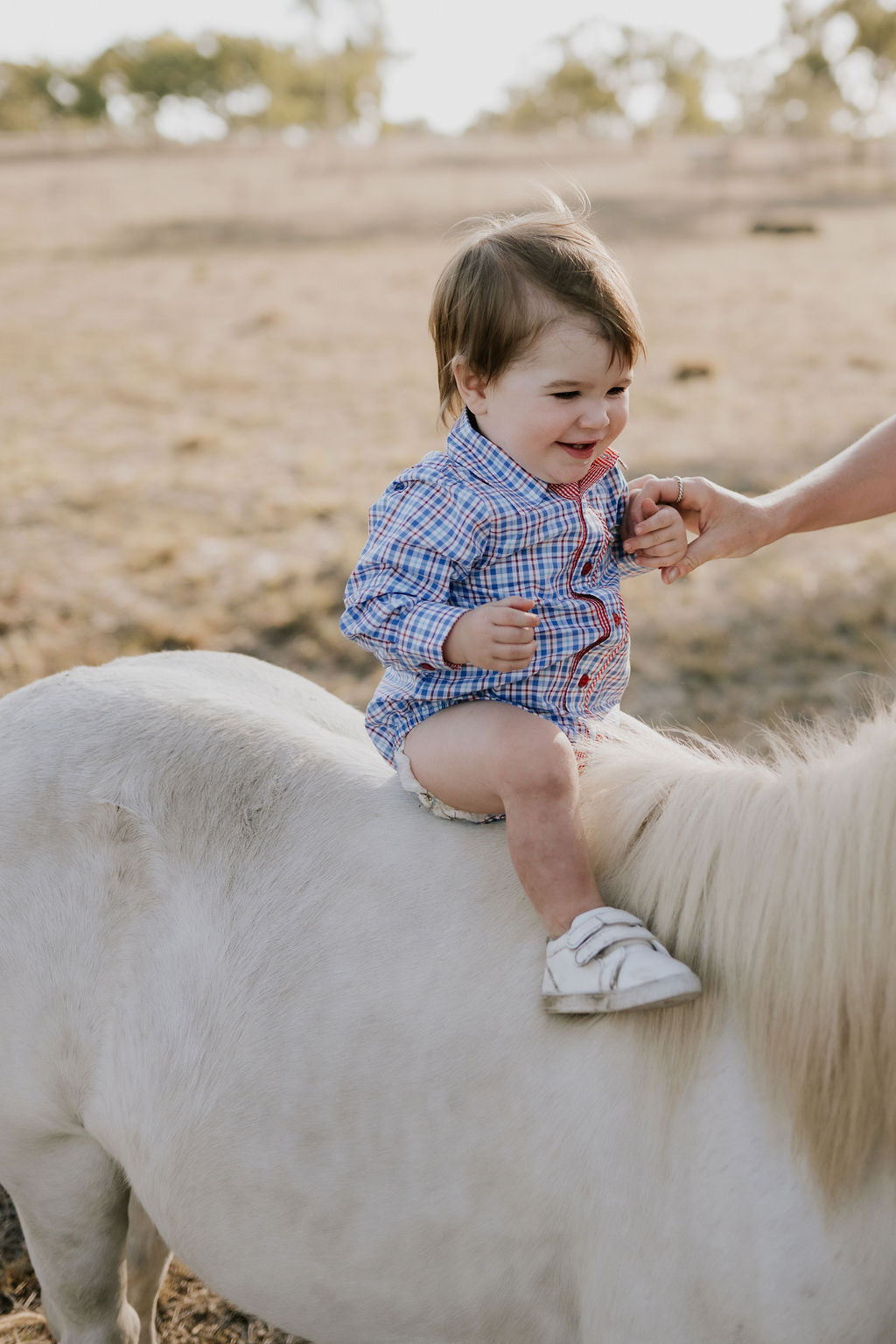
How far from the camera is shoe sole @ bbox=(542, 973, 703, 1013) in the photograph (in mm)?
1223

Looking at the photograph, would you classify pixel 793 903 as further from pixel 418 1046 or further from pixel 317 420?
pixel 317 420

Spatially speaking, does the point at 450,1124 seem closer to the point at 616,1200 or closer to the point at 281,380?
the point at 616,1200

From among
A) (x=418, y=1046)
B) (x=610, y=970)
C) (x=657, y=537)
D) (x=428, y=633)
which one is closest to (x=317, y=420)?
(x=657, y=537)

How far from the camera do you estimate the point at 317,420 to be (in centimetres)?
858

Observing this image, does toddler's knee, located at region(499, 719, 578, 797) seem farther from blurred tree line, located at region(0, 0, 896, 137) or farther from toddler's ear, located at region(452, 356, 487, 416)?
blurred tree line, located at region(0, 0, 896, 137)

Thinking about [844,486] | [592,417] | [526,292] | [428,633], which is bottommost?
[428,633]

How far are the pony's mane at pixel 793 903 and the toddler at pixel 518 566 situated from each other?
0.07 metres

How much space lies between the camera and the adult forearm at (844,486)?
1.77 meters

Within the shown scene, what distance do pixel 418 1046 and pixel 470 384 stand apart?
3.01ft

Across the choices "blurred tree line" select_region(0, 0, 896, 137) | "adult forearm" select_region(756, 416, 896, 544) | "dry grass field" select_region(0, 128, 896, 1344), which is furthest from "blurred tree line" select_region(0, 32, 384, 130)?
"adult forearm" select_region(756, 416, 896, 544)

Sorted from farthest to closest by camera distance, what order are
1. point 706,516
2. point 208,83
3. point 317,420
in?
point 208,83
point 317,420
point 706,516

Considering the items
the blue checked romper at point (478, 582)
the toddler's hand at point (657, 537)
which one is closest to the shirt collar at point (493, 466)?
the blue checked romper at point (478, 582)

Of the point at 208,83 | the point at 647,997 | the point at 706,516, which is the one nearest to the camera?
the point at 647,997

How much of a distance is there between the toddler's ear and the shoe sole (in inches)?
32.3
